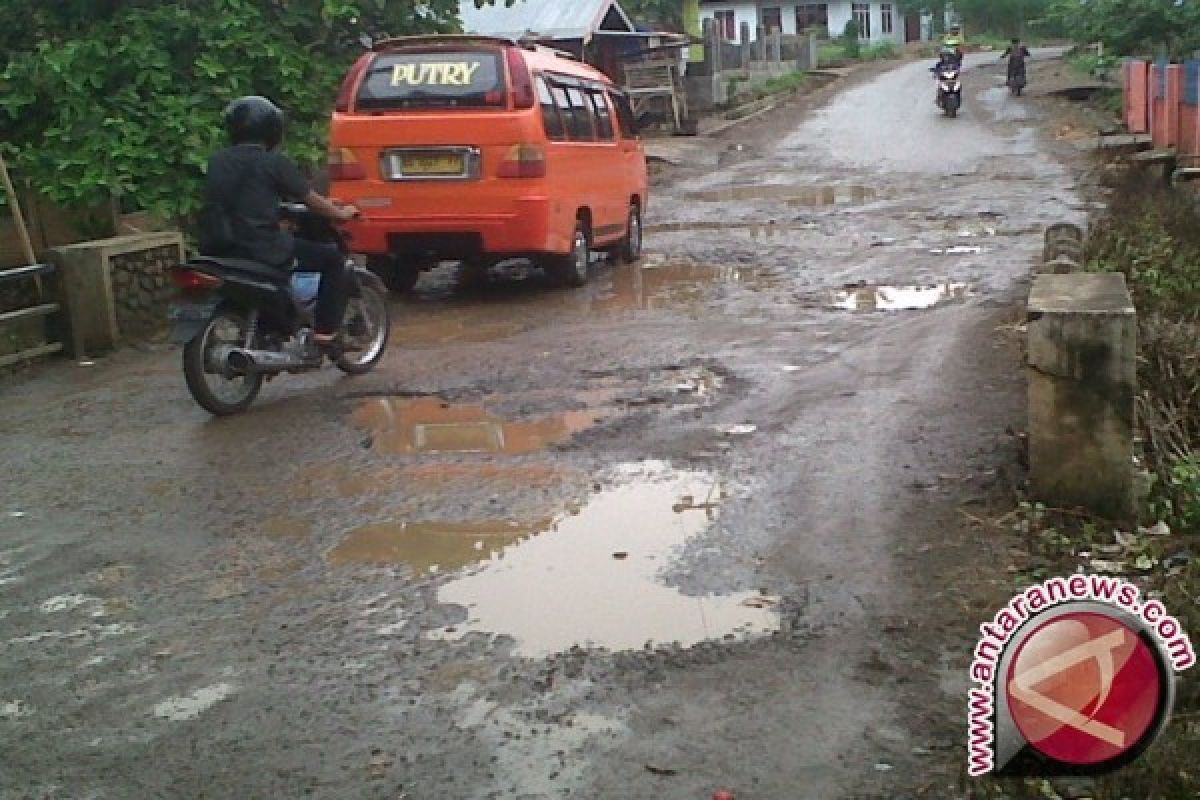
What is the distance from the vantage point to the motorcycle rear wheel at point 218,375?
23.8 ft

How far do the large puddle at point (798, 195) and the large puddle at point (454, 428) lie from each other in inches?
426

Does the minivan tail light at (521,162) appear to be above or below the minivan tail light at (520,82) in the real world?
below

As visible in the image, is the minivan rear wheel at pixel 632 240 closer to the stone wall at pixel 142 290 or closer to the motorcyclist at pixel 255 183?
the stone wall at pixel 142 290

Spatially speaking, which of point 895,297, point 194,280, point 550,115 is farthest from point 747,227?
point 194,280

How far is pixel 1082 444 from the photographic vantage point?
5.03m

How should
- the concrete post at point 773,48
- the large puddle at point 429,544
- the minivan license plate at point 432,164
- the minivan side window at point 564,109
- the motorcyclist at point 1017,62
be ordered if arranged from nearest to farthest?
the large puddle at point 429,544 < the minivan license plate at point 432,164 < the minivan side window at point 564,109 < the motorcyclist at point 1017,62 < the concrete post at point 773,48

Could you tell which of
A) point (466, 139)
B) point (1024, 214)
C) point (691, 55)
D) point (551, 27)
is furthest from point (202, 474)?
point (691, 55)

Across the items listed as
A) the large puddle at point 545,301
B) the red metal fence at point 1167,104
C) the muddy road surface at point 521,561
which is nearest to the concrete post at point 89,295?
the muddy road surface at point 521,561

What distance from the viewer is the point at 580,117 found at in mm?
11719

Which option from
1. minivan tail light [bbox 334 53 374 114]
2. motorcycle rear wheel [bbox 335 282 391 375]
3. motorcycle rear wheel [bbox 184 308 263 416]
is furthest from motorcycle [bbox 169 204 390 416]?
minivan tail light [bbox 334 53 374 114]

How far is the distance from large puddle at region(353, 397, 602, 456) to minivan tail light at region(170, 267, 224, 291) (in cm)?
99

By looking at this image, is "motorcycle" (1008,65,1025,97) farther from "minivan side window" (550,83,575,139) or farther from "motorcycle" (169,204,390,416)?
"motorcycle" (169,204,390,416)

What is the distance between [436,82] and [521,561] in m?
6.08

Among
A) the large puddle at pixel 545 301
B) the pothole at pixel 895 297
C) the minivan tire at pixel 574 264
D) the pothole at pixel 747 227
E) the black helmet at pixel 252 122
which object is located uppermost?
the black helmet at pixel 252 122
